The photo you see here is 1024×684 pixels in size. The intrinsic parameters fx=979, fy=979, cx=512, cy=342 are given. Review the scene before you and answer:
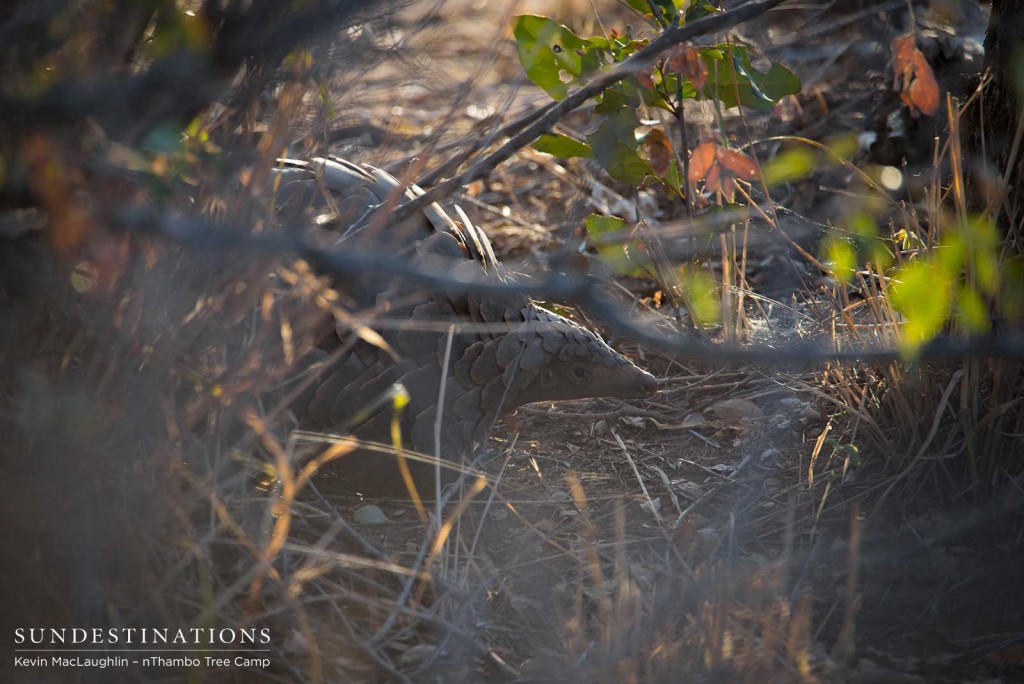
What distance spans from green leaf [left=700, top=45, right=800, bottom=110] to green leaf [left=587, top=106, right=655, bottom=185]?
0.25 m

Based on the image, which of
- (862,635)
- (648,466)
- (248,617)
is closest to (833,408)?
(648,466)

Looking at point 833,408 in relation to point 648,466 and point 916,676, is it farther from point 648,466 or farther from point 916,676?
point 916,676

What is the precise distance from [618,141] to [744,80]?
1.27 ft

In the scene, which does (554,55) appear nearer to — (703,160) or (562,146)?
(562,146)

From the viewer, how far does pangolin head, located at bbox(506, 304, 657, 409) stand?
2471mm

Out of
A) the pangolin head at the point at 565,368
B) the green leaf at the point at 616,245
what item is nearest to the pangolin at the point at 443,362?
the pangolin head at the point at 565,368

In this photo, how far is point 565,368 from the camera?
2523 millimetres

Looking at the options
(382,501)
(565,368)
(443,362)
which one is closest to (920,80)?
(565,368)

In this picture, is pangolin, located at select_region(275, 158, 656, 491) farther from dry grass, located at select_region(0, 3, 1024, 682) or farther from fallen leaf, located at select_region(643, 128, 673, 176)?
fallen leaf, located at select_region(643, 128, 673, 176)

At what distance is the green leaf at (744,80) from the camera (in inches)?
104

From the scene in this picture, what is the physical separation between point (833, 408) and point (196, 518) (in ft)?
5.74

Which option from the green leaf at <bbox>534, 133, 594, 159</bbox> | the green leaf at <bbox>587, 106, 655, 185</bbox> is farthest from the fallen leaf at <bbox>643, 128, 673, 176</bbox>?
the green leaf at <bbox>534, 133, 594, 159</bbox>

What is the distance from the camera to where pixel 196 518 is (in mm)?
1904

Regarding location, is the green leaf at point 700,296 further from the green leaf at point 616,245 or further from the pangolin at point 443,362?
the pangolin at point 443,362
